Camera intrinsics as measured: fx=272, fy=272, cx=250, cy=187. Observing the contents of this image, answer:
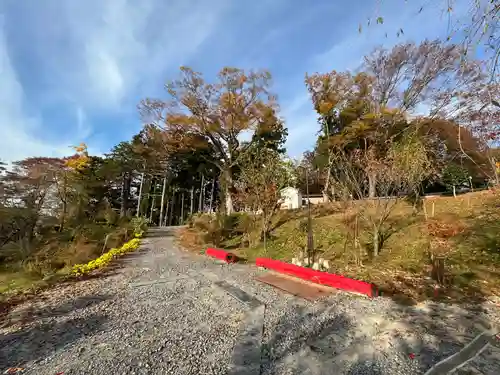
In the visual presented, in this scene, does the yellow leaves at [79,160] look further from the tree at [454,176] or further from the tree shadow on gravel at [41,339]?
the tree at [454,176]

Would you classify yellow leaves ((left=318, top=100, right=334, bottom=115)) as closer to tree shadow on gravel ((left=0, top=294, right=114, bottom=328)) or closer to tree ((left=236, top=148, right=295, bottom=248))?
tree ((left=236, top=148, right=295, bottom=248))

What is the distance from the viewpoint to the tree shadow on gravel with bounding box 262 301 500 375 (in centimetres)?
244

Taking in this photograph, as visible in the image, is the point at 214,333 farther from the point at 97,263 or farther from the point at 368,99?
the point at 368,99

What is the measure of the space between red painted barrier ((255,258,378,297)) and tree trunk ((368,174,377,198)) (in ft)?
9.07

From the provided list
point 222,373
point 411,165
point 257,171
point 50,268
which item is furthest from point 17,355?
point 257,171

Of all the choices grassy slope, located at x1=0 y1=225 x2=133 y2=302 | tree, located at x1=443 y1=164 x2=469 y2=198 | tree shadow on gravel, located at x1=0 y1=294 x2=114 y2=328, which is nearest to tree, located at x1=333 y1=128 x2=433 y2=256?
Result: tree shadow on gravel, located at x1=0 y1=294 x2=114 y2=328

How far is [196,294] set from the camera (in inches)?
181

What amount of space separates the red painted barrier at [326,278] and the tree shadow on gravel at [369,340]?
47cm

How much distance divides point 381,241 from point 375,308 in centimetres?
399

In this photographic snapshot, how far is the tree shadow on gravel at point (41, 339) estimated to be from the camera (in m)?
2.62

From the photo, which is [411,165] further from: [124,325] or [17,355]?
[17,355]

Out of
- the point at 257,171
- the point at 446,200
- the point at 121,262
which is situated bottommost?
the point at 121,262

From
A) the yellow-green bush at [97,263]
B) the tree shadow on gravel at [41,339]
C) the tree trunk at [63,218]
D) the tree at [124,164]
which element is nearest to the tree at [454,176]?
the yellow-green bush at [97,263]

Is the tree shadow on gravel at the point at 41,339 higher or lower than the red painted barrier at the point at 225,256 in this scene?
lower
